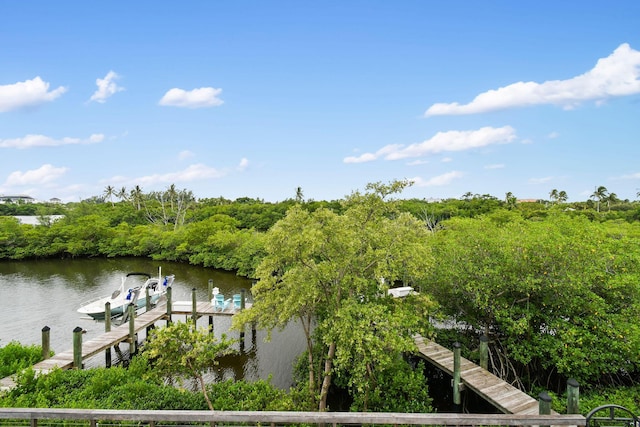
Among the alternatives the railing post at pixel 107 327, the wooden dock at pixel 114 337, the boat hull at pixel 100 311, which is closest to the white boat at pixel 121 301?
the boat hull at pixel 100 311

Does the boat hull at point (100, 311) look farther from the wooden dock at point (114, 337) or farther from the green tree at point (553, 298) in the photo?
the green tree at point (553, 298)

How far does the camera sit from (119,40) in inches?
701

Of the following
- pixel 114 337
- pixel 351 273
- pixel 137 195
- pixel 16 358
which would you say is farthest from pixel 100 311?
pixel 137 195

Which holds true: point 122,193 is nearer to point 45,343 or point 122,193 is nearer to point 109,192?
point 109,192

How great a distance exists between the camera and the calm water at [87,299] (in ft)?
42.1

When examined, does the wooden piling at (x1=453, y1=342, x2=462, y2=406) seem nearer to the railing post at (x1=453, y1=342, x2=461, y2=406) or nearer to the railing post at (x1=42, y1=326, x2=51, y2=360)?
the railing post at (x1=453, y1=342, x2=461, y2=406)

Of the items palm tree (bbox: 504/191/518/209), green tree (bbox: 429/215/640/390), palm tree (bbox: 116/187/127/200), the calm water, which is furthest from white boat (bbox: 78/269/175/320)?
palm tree (bbox: 116/187/127/200)

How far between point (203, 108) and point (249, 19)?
34.1 ft

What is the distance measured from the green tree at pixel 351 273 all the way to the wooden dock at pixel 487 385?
2042 mm

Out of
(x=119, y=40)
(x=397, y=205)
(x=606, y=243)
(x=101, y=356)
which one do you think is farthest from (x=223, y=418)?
(x=119, y=40)

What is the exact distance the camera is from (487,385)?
28.0ft

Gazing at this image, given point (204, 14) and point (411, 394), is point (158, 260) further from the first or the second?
point (411, 394)

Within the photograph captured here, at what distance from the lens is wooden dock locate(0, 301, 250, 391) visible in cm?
929

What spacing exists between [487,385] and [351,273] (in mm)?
4296
